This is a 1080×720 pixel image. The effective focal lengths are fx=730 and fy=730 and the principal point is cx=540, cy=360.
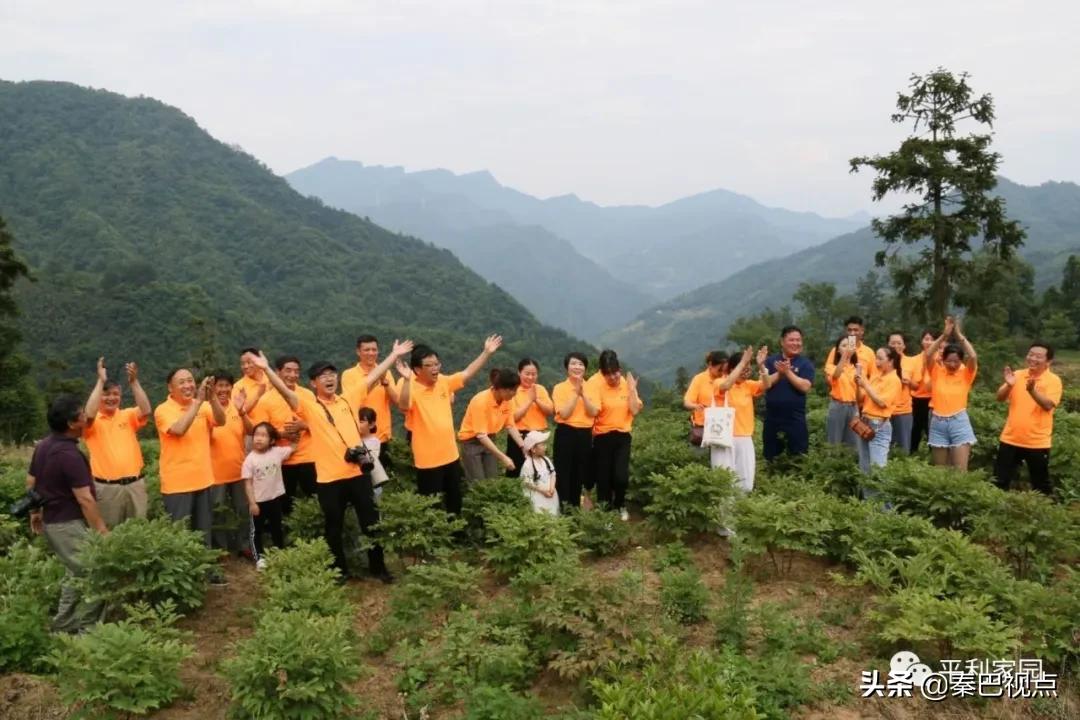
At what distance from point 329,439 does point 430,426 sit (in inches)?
33.0

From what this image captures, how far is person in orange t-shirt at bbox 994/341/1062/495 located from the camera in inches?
263

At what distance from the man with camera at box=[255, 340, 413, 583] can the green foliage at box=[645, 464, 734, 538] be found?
8.25ft

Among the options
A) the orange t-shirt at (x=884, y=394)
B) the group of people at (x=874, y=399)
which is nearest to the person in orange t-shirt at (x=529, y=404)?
the group of people at (x=874, y=399)

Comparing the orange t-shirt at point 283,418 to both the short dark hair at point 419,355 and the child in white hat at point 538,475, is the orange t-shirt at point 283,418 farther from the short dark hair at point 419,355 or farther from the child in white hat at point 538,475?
the child in white hat at point 538,475

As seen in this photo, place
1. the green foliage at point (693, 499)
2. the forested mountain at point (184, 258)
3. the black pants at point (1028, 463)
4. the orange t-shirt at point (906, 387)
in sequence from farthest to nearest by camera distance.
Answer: the forested mountain at point (184, 258) < the orange t-shirt at point (906, 387) < the black pants at point (1028, 463) < the green foliage at point (693, 499)

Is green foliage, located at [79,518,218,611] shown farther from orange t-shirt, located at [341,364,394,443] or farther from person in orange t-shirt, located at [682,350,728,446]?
person in orange t-shirt, located at [682,350,728,446]

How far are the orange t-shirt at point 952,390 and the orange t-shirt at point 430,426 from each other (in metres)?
4.78

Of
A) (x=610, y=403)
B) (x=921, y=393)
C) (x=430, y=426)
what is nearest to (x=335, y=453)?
(x=430, y=426)

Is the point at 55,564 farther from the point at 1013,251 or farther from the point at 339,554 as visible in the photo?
the point at 1013,251

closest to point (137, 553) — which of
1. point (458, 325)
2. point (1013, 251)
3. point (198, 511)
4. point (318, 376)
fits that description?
point (198, 511)

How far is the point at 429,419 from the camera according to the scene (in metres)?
6.07

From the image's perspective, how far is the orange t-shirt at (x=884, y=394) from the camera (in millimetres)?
7145

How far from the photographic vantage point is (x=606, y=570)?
6.20m

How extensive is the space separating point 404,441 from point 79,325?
55.5 metres
